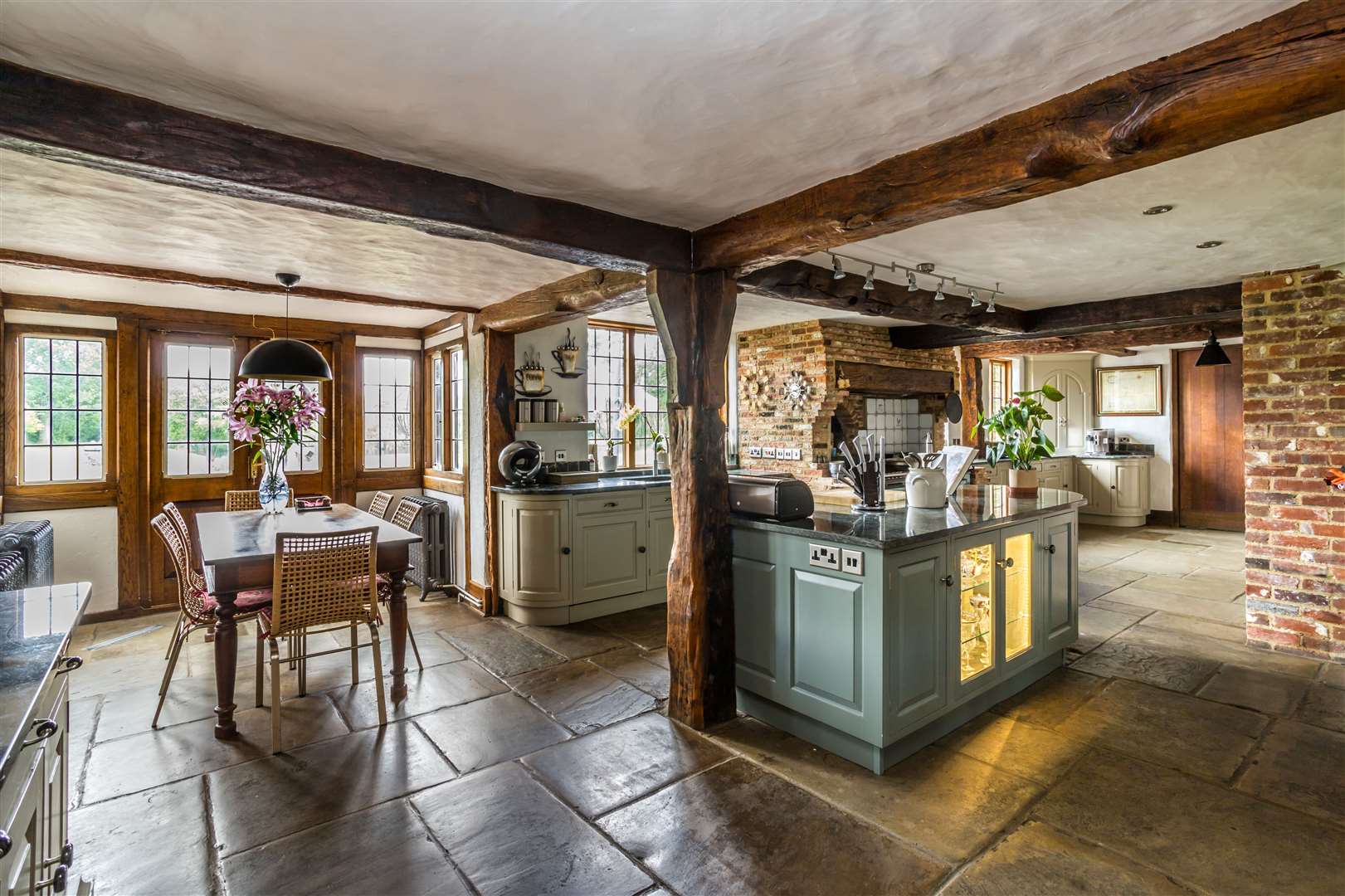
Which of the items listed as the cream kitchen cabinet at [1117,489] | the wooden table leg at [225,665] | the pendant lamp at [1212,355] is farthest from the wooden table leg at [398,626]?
the cream kitchen cabinet at [1117,489]

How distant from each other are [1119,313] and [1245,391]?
4.14 feet

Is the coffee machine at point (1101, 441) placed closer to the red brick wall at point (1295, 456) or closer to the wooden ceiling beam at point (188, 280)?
the red brick wall at point (1295, 456)

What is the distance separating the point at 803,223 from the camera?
8.64ft

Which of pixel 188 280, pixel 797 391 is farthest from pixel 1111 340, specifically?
pixel 188 280

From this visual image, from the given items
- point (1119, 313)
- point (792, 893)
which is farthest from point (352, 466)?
point (1119, 313)

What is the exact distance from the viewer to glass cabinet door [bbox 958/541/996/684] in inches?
118

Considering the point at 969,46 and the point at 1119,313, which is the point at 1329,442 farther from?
the point at 969,46

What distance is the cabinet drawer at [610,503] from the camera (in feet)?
15.3

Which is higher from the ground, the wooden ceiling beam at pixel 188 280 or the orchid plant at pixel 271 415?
the wooden ceiling beam at pixel 188 280

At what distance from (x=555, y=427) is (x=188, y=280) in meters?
2.53

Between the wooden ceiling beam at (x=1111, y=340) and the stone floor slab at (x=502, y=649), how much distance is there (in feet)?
16.7

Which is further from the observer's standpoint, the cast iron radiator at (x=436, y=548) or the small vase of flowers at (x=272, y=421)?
the cast iron radiator at (x=436, y=548)

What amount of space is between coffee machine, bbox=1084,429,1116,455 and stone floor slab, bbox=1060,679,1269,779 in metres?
6.50

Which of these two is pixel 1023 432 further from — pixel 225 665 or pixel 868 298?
pixel 225 665
